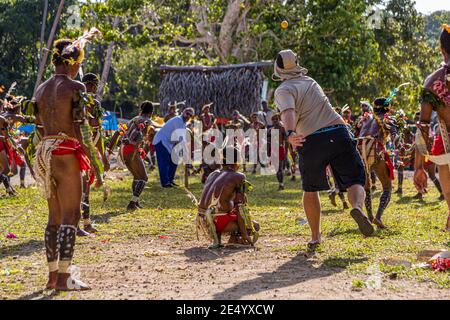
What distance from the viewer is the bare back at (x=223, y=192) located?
9594mm

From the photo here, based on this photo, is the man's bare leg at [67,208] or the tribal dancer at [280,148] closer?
the man's bare leg at [67,208]

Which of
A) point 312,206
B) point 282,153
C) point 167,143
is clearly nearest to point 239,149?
point 312,206

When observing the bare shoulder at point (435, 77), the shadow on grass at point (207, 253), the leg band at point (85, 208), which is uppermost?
the bare shoulder at point (435, 77)

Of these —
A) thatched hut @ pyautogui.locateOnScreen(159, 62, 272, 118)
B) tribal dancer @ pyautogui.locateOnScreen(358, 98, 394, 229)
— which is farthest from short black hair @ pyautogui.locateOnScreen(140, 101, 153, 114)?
thatched hut @ pyautogui.locateOnScreen(159, 62, 272, 118)

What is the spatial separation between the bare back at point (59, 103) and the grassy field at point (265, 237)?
1.43m

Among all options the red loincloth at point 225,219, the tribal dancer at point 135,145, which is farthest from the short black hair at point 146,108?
the red loincloth at point 225,219

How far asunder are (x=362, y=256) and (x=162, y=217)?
5.29m

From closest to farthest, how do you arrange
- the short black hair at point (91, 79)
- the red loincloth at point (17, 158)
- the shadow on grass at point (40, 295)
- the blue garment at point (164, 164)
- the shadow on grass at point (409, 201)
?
the shadow on grass at point (40, 295)
the short black hair at point (91, 79)
the shadow on grass at point (409, 201)
the red loincloth at point (17, 158)
the blue garment at point (164, 164)

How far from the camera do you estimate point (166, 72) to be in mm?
27062

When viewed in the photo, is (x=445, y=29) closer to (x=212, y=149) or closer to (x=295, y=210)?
(x=295, y=210)

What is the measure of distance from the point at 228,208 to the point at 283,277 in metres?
2.09

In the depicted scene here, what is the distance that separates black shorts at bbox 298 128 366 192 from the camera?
888 cm

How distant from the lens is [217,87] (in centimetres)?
2658

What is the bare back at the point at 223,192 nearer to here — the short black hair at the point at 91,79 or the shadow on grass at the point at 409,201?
the short black hair at the point at 91,79
